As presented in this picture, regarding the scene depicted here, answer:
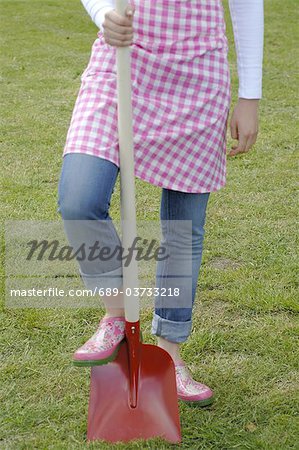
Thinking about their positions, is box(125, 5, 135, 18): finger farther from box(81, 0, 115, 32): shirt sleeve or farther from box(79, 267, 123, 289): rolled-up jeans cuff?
box(79, 267, 123, 289): rolled-up jeans cuff

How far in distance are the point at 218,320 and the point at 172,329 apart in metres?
0.54

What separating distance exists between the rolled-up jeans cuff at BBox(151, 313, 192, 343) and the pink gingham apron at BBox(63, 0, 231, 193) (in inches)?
19.0

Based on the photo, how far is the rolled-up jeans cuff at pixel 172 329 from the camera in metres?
2.58

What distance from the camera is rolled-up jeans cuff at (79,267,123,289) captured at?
2.27 metres

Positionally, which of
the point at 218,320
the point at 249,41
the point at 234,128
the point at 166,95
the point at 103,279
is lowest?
the point at 218,320

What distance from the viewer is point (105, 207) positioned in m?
2.15

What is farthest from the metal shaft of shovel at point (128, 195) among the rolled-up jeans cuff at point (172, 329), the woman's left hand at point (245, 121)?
the woman's left hand at point (245, 121)

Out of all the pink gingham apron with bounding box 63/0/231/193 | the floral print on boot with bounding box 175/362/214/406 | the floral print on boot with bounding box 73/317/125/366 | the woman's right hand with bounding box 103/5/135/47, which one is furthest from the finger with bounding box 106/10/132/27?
the floral print on boot with bounding box 175/362/214/406

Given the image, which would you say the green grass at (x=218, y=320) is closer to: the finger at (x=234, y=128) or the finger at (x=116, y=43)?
the finger at (x=234, y=128)

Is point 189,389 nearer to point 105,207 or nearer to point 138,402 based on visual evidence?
point 138,402

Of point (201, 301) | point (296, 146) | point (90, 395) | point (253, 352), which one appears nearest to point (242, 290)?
point (201, 301)

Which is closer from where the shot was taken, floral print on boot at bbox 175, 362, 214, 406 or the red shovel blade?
the red shovel blade

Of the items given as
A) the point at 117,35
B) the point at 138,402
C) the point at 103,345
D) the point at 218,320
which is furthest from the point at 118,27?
the point at 218,320

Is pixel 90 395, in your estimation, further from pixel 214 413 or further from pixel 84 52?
pixel 84 52
